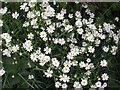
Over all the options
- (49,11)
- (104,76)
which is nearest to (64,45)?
(49,11)

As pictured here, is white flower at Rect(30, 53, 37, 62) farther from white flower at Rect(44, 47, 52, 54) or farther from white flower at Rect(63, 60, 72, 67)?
white flower at Rect(63, 60, 72, 67)

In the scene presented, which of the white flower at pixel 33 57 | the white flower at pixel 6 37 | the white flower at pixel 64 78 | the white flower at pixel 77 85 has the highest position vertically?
the white flower at pixel 6 37

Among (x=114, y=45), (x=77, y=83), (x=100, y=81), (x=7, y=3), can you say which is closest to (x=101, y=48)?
(x=114, y=45)

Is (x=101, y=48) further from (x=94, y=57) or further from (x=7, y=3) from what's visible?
(x=7, y=3)

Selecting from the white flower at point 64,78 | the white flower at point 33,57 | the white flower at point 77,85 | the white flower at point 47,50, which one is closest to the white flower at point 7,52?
the white flower at point 33,57

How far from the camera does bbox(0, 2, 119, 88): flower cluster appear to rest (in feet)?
7.00

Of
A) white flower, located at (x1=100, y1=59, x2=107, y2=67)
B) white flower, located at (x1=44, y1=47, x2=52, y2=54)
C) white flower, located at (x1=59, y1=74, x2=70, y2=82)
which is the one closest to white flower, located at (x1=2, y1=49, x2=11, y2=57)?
white flower, located at (x1=44, y1=47, x2=52, y2=54)

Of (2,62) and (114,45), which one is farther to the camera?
(114,45)

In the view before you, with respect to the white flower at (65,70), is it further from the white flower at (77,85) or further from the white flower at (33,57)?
the white flower at (33,57)

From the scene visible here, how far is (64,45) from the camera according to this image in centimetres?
231

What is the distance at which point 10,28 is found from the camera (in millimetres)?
2285

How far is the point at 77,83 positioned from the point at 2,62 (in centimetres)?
64

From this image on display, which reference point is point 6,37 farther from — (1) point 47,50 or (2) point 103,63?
(2) point 103,63

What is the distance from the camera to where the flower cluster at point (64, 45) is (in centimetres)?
213
